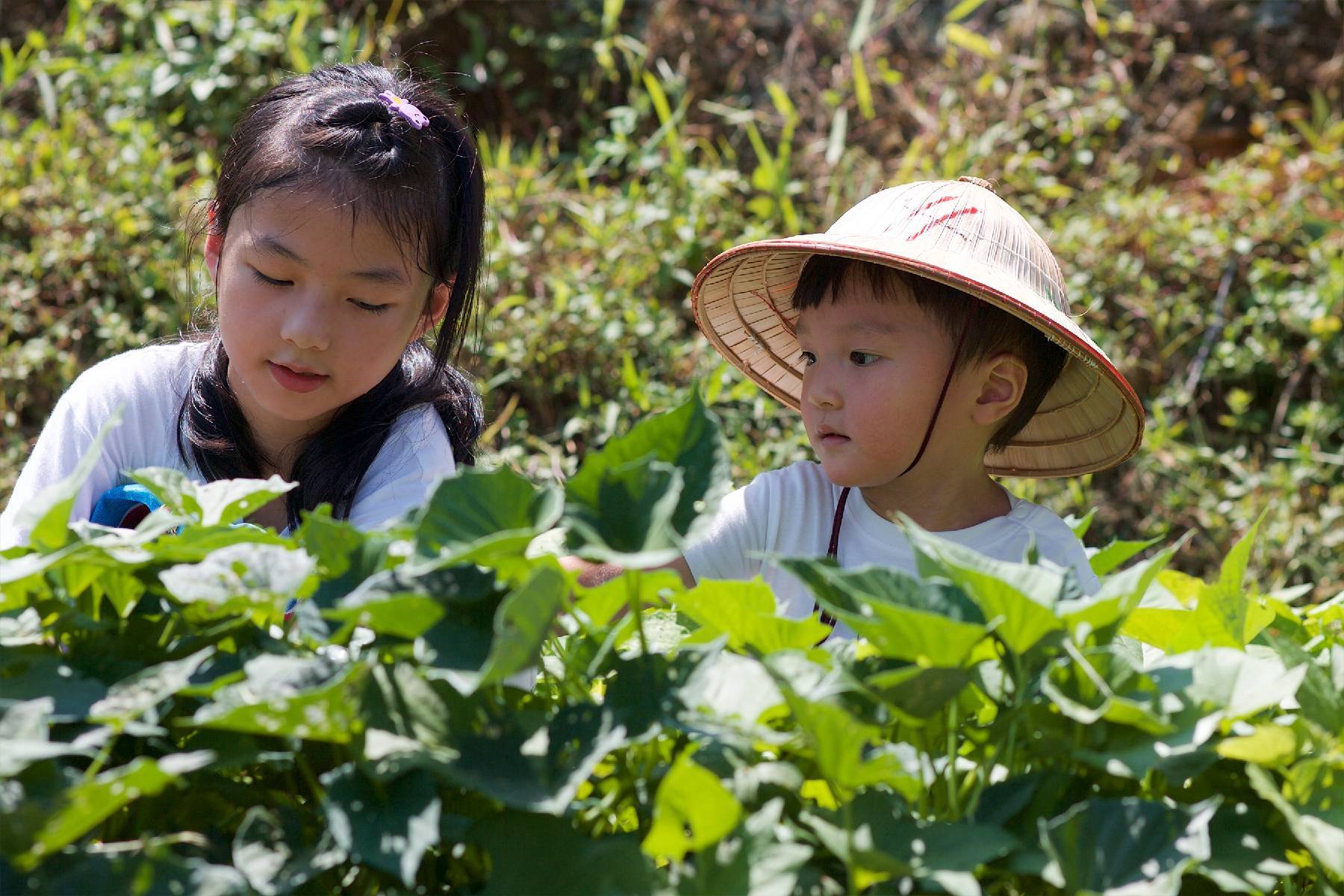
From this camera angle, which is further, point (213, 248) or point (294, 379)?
point (213, 248)

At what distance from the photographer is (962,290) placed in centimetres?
190

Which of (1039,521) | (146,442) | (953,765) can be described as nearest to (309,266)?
(146,442)

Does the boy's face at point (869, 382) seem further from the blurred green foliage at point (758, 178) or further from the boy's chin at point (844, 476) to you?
the blurred green foliage at point (758, 178)

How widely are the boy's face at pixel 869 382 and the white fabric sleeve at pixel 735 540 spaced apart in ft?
0.55

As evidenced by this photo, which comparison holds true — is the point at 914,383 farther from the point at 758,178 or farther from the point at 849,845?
the point at 758,178

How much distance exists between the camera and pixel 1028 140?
4.33 metres

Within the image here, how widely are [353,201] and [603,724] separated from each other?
134 cm

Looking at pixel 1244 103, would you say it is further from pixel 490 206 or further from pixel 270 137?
pixel 270 137

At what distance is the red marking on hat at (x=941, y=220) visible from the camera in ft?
6.35

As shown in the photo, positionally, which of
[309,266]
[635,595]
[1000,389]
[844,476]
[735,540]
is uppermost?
[635,595]

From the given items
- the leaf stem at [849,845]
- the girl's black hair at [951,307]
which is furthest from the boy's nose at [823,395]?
the leaf stem at [849,845]

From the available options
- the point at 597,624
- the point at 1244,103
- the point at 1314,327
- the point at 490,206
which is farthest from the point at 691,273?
the point at 597,624

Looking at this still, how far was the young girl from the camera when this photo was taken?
194cm

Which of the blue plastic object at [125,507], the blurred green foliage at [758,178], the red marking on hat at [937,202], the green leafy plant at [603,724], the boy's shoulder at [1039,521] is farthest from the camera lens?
the blurred green foliage at [758,178]
